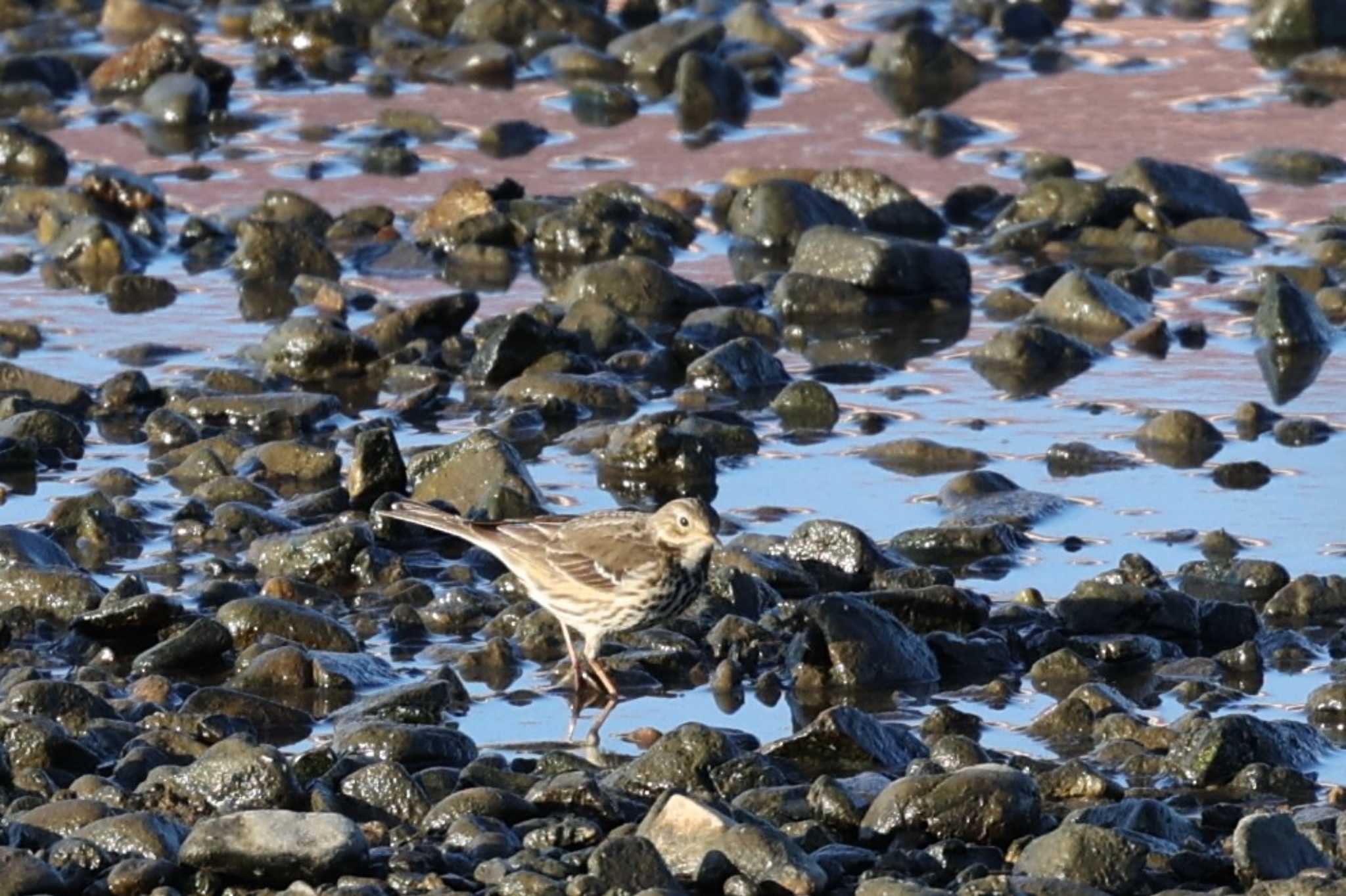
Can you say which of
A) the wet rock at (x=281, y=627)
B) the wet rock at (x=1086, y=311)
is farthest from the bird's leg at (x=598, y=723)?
the wet rock at (x=1086, y=311)

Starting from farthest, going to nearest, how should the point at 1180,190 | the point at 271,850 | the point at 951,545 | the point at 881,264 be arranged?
the point at 1180,190 < the point at 881,264 < the point at 951,545 < the point at 271,850

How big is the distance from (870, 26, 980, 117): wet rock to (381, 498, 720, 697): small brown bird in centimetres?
1181

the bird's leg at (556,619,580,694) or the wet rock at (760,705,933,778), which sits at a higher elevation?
the wet rock at (760,705,933,778)

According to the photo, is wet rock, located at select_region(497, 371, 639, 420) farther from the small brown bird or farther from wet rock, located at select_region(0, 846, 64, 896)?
wet rock, located at select_region(0, 846, 64, 896)

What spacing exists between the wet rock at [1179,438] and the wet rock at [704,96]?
7.74m

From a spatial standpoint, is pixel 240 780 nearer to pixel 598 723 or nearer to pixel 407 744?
pixel 407 744

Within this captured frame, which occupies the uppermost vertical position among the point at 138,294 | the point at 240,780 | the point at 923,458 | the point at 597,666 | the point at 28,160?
→ the point at 240,780

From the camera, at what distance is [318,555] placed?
10781mm

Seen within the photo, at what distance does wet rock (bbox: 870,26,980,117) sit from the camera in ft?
69.2

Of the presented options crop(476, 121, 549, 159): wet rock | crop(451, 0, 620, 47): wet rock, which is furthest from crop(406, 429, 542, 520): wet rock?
crop(451, 0, 620, 47): wet rock

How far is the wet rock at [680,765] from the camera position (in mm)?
8461

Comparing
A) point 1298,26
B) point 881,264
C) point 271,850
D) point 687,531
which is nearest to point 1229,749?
point 687,531

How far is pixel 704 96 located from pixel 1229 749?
40.0 feet

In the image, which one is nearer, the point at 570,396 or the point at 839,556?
the point at 839,556
